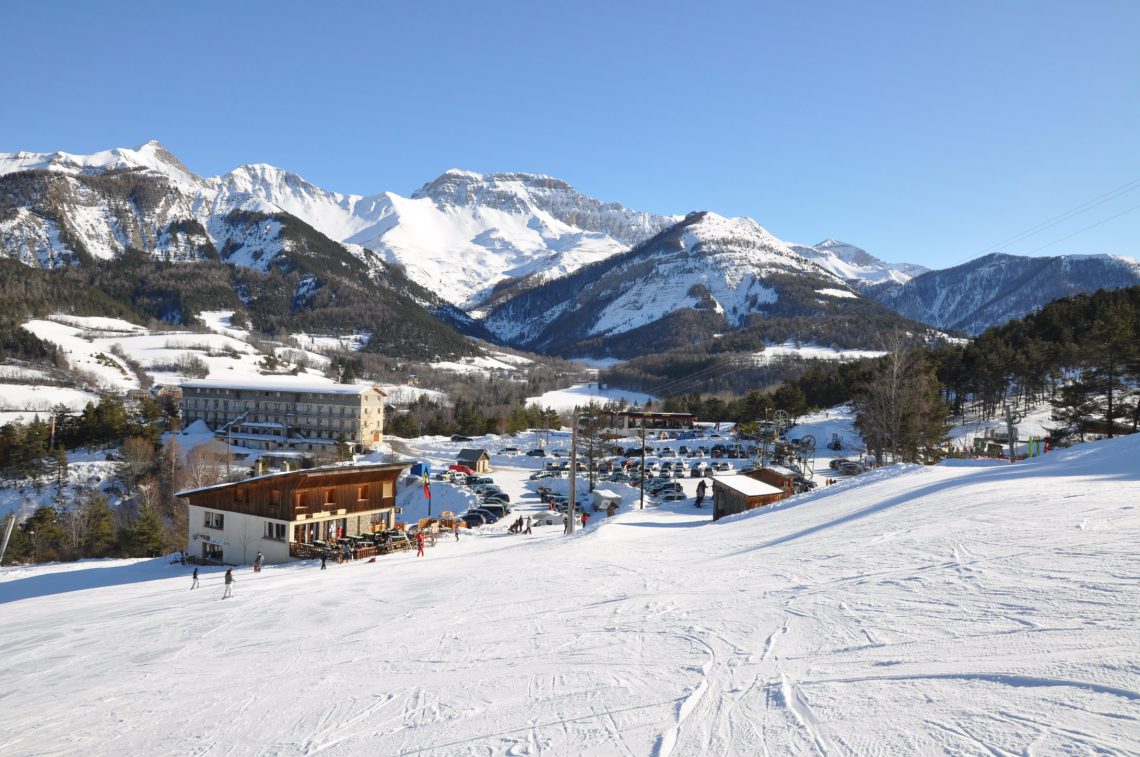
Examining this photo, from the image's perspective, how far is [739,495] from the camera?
31.9 meters

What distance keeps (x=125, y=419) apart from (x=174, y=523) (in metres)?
27.4

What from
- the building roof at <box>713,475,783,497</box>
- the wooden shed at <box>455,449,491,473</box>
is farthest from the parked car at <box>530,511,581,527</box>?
the wooden shed at <box>455,449,491,473</box>

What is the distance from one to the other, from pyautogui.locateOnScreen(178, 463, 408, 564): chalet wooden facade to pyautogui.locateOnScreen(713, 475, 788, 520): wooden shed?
60.4 feet

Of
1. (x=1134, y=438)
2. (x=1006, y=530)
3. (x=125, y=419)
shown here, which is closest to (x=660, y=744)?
(x=1006, y=530)

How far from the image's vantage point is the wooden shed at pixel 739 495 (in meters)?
31.7

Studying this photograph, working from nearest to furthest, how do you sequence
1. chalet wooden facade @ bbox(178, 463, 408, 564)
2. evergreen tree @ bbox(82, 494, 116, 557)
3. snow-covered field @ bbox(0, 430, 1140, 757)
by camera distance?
snow-covered field @ bbox(0, 430, 1140, 757) < chalet wooden facade @ bbox(178, 463, 408, 564) < evergreen tree @ bbox(82, 494, 116, 557)

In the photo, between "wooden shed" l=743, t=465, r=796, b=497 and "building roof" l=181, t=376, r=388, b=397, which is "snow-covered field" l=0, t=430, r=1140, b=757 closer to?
"wooden shed" l=743, t=465, r=796, b=497

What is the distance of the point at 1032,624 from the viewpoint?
7637mm

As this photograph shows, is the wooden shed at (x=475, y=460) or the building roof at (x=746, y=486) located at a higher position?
the building roof at (x=746, y=486)

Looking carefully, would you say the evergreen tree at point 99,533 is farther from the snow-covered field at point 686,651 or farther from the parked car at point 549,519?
the parked car at point 549,519

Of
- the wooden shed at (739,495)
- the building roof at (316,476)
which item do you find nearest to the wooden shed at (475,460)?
the building roof at (316,476)

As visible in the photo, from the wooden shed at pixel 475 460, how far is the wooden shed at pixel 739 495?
33685 millimetres

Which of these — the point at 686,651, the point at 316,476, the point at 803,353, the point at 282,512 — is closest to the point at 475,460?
A: the point at 316,476

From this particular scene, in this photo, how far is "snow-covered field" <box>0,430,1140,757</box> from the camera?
6191mm
